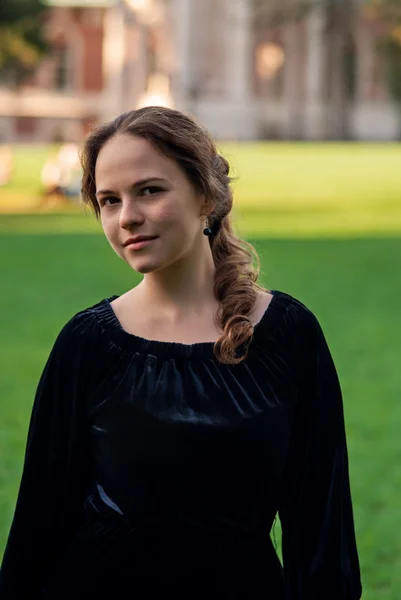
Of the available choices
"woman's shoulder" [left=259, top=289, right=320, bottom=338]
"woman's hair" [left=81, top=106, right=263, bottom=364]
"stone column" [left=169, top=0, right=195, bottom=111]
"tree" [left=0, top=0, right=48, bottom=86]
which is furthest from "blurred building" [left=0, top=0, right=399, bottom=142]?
"woman's shoulder" [left=259, top=289, right=320, bottom=338]

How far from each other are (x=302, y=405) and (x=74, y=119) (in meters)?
65.5

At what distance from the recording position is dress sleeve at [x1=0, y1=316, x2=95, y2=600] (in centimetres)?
227

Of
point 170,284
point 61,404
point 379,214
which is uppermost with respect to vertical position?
point 170,284

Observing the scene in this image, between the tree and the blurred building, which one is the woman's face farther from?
the blurred building

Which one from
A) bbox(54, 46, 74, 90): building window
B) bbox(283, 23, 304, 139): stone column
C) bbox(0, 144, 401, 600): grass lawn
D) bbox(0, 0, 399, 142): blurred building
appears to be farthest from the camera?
bbox(54, 46, 74, 90): building window

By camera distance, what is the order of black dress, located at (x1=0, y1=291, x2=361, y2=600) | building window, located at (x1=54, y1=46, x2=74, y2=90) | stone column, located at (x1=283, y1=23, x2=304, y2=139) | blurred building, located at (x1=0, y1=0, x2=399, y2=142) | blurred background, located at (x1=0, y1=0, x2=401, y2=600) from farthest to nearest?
1. building window, located at (x1=54, y1=46, x2=74, y2=90)
2. blurred building, located at (x1=0, y1=0, x2=399, y2=142)
3. stone column, located at (x1=283, y1=23, x2=304, y2=139)
4. blurred background, located at (x1=0, y1=0, x2=401, y2=600)
5. black dress, located at (x1=0, y1=291, x2=361, y2=600)

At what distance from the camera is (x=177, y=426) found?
6.93 ft

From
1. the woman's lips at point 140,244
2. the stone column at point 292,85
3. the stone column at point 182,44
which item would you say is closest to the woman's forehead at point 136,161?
the woman's lips at point 140,244

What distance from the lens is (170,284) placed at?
226cm

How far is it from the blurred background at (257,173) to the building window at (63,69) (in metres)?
0.08

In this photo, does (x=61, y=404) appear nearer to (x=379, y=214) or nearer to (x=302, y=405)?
(x=302, y=405)

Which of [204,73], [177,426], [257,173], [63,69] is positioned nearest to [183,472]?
[177,426]

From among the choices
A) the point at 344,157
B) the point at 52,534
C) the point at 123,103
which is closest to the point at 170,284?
the point at 52,534

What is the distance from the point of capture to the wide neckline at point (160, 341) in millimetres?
2168
